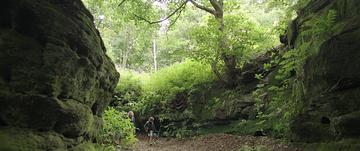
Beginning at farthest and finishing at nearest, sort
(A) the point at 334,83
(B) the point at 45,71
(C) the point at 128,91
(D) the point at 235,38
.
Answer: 1. (C) the point at 128,91
2. (D) the point at 235,38
3. (A) the point at 334,83
4. (B) the point at 45,71

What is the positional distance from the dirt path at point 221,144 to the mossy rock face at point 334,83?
3.43 feet

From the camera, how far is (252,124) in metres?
13.5

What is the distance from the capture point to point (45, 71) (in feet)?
18.9

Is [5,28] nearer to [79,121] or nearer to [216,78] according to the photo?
[79,121]

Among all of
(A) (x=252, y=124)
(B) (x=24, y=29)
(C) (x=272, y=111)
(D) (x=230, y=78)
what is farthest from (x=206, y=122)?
(B) (x=24, y=29)

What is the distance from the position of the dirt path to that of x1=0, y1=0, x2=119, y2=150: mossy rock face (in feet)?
17.1

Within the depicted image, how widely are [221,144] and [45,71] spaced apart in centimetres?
867

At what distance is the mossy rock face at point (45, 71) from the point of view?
17.3ft

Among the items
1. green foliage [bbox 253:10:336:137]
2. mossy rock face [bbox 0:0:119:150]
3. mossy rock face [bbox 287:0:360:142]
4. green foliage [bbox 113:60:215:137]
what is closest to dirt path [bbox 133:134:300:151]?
green foliage [bbox 253:10:336:137]

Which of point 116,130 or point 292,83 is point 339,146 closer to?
point 292,83

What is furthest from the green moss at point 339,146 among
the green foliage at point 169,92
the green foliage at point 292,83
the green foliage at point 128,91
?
the green foliage at point 128,91

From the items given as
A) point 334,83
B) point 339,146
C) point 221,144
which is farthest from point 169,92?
point 339,146

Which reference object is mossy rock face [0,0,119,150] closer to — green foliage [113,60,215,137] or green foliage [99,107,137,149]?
green foliage [99,107,137,149]

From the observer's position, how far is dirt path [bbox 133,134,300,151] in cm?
1021
